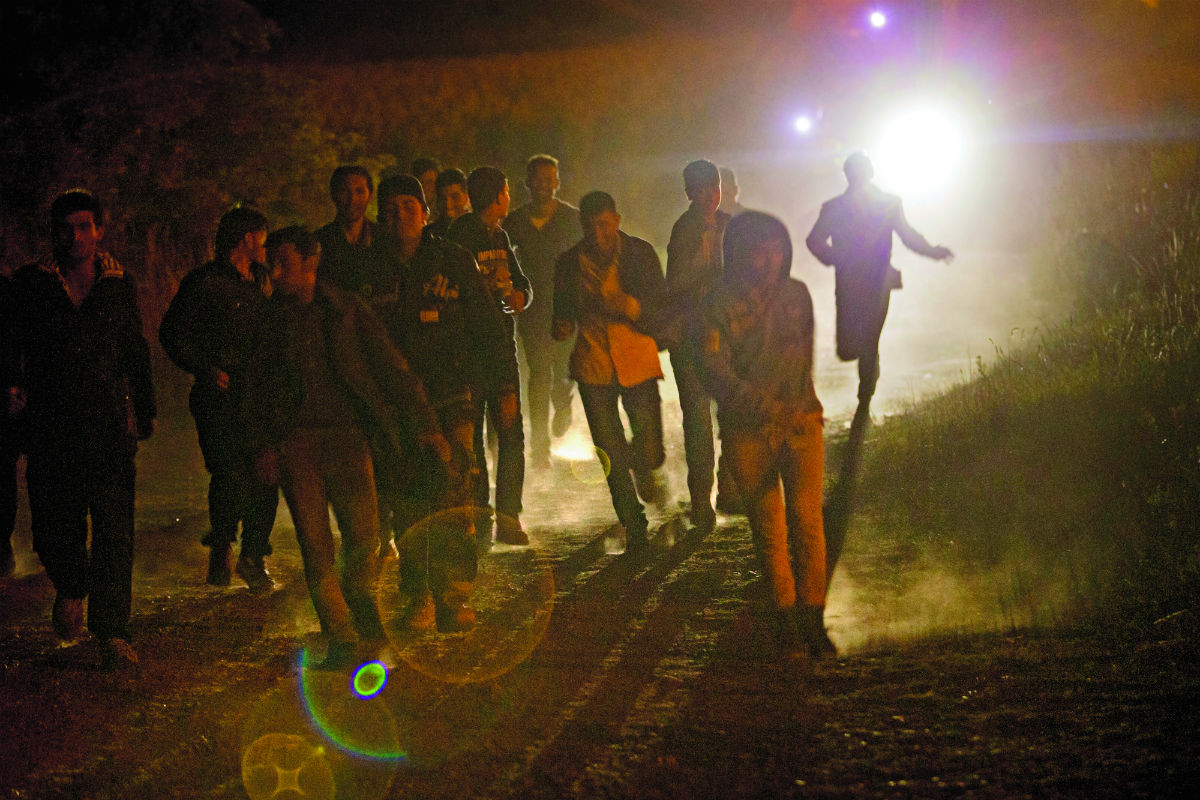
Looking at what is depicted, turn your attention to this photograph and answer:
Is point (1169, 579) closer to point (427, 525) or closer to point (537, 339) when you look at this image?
point (427, 525)

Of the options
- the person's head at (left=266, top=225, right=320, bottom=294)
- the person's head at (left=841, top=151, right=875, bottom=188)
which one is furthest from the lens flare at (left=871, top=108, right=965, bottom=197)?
the person's head at (left=266, top=225, right=320, bottom=294)

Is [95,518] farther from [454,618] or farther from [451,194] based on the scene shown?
[451,194]

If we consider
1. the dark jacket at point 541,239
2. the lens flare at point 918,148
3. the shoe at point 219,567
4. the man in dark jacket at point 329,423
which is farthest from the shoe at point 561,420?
the lens flare at point 918,148

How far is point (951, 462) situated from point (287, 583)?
411 centimetres

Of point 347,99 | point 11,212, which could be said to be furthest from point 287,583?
point 347,99

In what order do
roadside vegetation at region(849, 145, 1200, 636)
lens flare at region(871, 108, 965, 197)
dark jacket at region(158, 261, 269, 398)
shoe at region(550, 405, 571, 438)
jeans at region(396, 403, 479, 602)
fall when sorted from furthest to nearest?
lens flare at region(871, 108, 965, 197), shoe at region(550, 405, 571, 438), dark jacket at region(158, 261, 269, 398), jeans at region(396, 403, 479, 602), roadside vegetation at region(849, 145, 1200, 636)

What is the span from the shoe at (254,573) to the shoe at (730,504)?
2.67 m

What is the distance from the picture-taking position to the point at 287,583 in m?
6.64

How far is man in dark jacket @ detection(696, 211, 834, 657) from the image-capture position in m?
5.02

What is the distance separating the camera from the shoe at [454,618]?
5625 millimetres

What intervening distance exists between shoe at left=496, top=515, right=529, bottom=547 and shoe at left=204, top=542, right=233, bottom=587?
1548 millimetres

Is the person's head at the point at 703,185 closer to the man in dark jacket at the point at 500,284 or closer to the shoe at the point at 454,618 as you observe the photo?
the man in dark jacket at the point at 500,284

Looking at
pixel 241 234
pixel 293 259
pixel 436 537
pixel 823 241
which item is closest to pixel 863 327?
pixel 823 241

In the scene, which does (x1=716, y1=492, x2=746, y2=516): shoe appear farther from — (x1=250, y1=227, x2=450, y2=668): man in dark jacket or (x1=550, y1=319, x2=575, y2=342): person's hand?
(x1=250, y1=227, x2=450, y2=668): man in dark jacket
